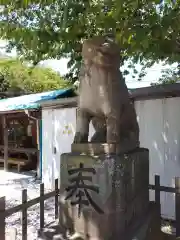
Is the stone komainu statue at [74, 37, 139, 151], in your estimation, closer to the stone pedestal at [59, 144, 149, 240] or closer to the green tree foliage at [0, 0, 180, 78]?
the stone pedestal at [59, 144, 149, 240]

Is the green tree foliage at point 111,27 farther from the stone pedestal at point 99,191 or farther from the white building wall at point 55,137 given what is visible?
the white building wall at point 55,137

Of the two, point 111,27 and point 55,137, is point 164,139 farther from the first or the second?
point 55,137

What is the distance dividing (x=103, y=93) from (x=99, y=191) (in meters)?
1.10

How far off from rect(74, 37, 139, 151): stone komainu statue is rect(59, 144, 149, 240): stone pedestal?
199mm

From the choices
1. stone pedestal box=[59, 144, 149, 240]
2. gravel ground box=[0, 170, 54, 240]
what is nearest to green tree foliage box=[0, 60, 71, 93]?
gravel ground box=[0, 170, 54, 240]

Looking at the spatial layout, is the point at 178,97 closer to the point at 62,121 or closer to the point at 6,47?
the point at 62,121

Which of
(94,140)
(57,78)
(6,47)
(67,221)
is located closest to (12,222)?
(67,221)

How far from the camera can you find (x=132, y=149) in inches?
140

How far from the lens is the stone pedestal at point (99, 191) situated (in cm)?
304

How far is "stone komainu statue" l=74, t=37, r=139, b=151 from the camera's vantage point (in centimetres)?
323

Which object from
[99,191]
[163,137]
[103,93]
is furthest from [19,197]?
[103,93]

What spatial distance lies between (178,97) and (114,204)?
326 cm

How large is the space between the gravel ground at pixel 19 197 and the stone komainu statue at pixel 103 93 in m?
1.60

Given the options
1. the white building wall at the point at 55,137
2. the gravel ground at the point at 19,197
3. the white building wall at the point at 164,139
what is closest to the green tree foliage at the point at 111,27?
the white building wall at the point at 164,139
